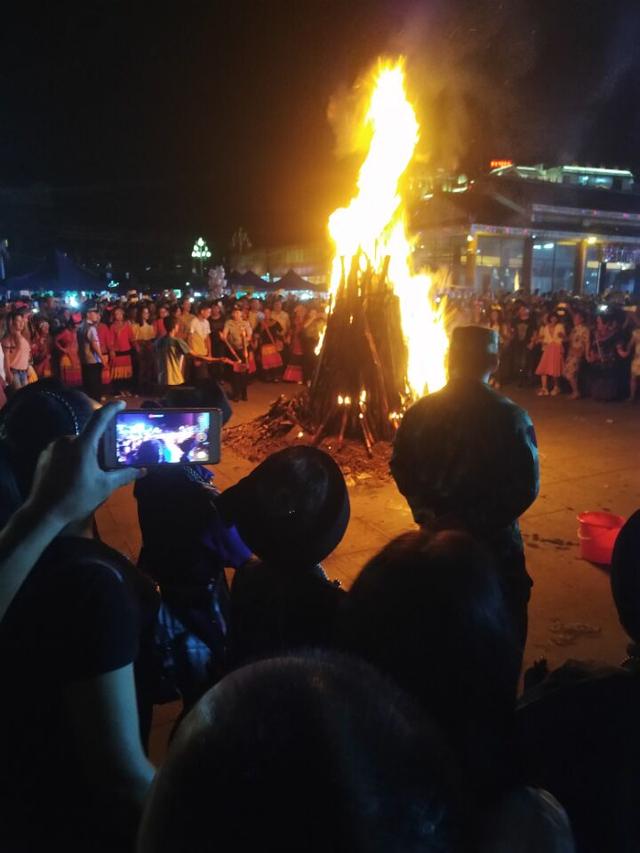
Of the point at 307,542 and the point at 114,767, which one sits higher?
the point at 307,542

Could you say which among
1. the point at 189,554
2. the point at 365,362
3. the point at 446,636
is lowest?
the point at 189,554

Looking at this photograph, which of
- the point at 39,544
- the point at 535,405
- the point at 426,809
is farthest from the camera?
the point at 535,405

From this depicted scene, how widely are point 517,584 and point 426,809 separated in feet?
8.80

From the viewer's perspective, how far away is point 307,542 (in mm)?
2111

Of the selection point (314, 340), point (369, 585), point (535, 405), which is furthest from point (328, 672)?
point (314, 340)

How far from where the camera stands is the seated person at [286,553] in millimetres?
1961

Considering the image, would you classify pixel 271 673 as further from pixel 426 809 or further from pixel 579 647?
pixel 579 647

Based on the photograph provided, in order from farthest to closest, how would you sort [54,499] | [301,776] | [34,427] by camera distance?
1. [34,427]
2. [54,499]
3. [301,776]

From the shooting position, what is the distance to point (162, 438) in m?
1.86

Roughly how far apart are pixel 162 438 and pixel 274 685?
1.24 m

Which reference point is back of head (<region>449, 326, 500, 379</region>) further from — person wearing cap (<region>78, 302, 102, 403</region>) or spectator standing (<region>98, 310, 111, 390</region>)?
spectator standing (<region>98, 310, 111, 390</region>)

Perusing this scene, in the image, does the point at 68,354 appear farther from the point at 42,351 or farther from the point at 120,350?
the point at 120,350

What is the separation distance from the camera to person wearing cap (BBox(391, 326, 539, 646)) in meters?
3.08

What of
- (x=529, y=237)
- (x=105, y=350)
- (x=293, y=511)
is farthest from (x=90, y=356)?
(x=529, y=237)
